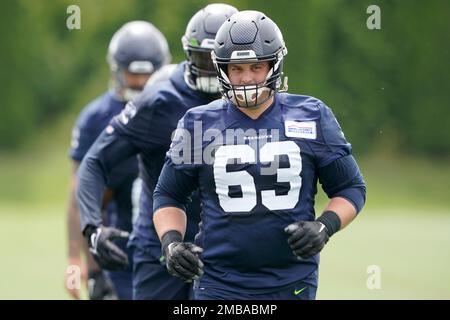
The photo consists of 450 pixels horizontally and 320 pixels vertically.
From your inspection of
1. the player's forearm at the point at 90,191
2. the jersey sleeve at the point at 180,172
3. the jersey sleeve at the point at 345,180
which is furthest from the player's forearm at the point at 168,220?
the player's forearm at the point at 90,191

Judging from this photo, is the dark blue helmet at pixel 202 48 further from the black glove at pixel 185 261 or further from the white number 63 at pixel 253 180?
the black glove at pixel 185 261

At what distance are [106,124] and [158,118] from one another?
1789 mm

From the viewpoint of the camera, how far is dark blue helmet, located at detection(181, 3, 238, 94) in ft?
16.7

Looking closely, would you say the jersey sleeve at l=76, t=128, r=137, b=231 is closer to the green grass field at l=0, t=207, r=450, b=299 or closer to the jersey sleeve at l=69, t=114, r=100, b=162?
the jersey sleeve at l=69, t=114, r=100, b=162

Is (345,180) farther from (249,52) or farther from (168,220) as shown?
(168,220)

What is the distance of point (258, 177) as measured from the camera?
14.0 feet

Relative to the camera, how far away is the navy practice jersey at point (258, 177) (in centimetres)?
427

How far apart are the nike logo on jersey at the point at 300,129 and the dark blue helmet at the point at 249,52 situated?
0.16 m

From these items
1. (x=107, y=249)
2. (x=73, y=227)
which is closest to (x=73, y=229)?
(x=73, y=227)

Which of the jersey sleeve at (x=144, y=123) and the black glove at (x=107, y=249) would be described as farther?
the jersey sleeve at (x=144, y=123)
